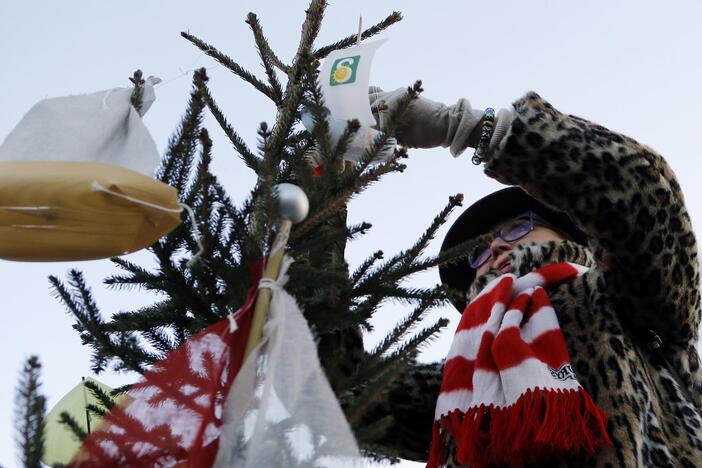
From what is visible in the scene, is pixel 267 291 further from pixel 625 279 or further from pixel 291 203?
pixel 625 279

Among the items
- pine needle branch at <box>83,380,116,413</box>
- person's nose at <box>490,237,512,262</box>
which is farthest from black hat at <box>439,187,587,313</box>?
pine needle branch at <box>83,380,116,413</box>

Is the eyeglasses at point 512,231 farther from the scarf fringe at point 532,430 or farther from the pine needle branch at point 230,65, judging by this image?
the pine needle branch at point 230,65

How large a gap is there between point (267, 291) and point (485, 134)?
124 centimetres

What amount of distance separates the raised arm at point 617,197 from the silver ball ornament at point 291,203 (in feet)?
3.62

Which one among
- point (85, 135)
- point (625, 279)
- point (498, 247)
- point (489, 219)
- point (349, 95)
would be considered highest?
point (489, 219)

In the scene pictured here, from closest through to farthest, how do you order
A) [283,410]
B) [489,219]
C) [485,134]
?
[283,410], [485,134], [489,219]

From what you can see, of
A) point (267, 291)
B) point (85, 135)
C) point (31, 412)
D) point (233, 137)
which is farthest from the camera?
point (233, 137)

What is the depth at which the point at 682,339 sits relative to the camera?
269 cm

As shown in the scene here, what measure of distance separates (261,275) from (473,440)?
1.10 metres

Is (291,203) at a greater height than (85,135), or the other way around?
(85,135)

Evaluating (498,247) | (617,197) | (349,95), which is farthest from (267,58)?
(498,247)

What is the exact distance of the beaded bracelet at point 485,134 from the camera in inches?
103

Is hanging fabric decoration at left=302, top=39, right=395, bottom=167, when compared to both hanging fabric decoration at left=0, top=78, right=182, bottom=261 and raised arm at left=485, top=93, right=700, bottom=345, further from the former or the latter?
raised arm at left=485, top=93, right=700, bottom=345

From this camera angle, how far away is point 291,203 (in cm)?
159
